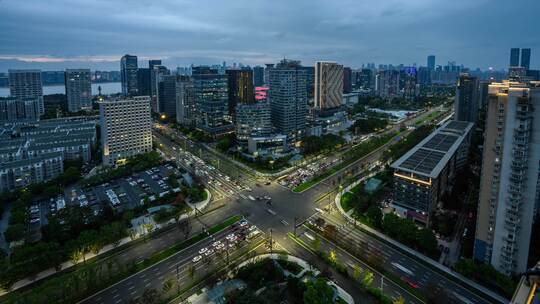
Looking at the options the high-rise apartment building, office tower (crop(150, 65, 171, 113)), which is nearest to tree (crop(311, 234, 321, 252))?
office tower (crop(150, 65, 171, 113))

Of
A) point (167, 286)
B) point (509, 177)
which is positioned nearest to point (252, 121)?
point (167, 286)

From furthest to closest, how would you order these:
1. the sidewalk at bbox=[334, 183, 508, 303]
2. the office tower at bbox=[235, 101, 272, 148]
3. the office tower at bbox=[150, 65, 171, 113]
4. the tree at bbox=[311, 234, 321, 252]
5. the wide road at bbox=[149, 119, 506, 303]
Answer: the office tower at bbox=[150, 65, 171, 113] < the office tower at bbox=[235, 101, 272, 148] < the tree at bbox=[311, 234, 321, 252] < the wide road at bbox=[149, 119, 506, 303] < the sidewalk at bbox=[334, 183, 508, 303]

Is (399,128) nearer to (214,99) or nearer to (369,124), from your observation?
(369,124)

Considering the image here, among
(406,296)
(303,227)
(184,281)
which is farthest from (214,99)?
(406,296)

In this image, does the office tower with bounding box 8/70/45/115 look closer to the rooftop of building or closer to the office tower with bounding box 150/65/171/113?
the office tower with bounding box 150/65/171/113

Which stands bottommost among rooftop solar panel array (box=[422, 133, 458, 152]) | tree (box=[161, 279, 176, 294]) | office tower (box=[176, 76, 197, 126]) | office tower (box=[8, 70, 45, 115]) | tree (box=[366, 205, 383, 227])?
tree (box=[161, 279, 176, 294])

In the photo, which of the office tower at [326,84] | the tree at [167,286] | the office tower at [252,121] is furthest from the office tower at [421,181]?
the office tower at [326,84]
